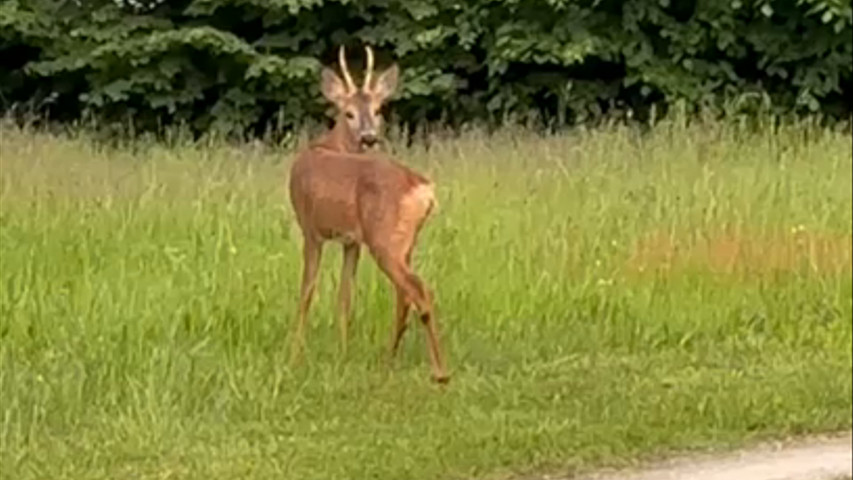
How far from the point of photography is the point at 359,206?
880cm

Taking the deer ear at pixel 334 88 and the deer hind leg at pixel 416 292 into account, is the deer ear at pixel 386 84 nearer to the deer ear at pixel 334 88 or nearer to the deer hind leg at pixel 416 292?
the deer ear at pixel 334 88

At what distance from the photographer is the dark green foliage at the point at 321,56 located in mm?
18484

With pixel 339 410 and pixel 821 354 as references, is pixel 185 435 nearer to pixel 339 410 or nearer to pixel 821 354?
pixel 339 410

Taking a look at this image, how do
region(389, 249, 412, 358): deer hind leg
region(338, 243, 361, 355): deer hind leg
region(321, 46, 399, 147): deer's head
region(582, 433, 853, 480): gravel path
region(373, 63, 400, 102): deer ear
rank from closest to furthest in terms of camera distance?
1. region(582, 433, 853, 480): gravel path
2. region(389, 249, 412, 358): deer hind leg
3. region(338, 243, 361, 355): deer hind leg
4. region(321, 46, 399, 147): deer's head
5. region(373, 63, 400, 102): deer ear

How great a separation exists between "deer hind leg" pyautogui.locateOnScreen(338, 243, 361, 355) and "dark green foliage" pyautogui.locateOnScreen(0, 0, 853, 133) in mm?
8645

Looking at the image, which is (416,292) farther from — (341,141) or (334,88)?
(334,88)

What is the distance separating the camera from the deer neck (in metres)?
9.34

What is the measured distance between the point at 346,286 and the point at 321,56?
11.6 meters

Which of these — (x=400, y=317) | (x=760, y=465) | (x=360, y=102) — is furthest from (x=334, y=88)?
(x=760, y=465)

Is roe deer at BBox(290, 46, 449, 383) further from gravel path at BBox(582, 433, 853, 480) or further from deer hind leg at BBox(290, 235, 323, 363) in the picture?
gravel path at BBox(582, 433, 853, 480)

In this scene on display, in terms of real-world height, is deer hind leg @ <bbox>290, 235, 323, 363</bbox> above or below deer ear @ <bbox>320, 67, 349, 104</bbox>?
below

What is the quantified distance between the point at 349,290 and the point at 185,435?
77.6 inches

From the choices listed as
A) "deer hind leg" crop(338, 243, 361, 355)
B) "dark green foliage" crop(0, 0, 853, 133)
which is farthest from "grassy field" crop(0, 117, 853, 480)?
"dark green foliage" crop(0, 0, 853, 133)

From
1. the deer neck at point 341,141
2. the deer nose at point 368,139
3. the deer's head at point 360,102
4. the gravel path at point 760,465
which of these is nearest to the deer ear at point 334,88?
the deer's head at point 360,102
